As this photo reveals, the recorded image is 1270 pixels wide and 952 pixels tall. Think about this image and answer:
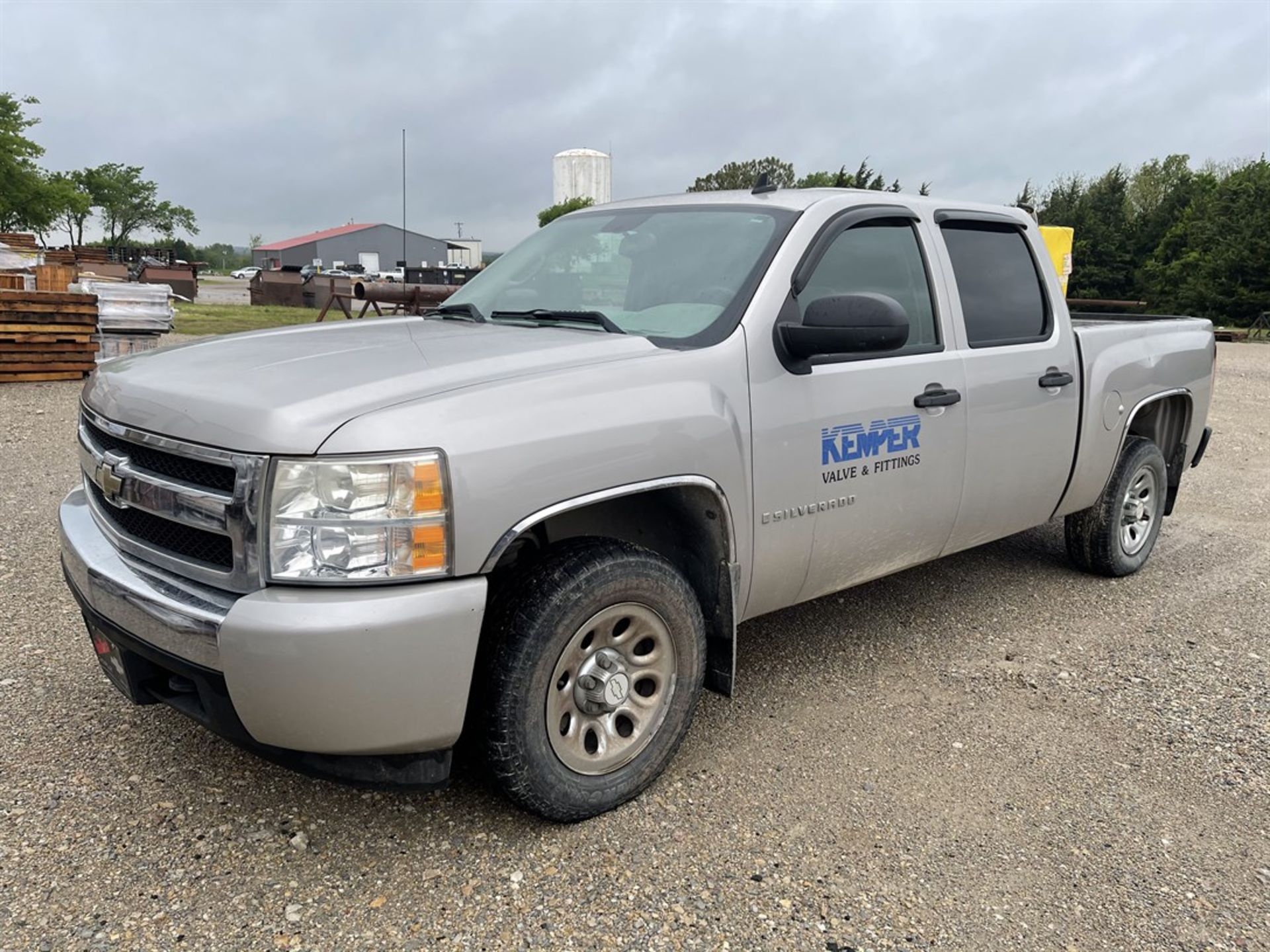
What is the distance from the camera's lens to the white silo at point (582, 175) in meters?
44.7

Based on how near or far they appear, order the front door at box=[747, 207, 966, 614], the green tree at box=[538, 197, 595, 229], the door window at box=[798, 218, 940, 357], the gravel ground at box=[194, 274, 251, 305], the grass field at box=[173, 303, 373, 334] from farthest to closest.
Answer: the green tree at box=[538, 197, 595, 229], the gravel ground at box=[194, 274, 251, 305], the grass field at box=[173, 303, 373, 334], the door window at box=[798, 218, 940, 357], the front door at box=[747, 207, 966, 614]

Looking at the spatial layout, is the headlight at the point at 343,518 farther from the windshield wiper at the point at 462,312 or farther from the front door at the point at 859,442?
the windshield wiper at the point at 462,312

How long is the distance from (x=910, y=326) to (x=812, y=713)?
1.52 meters

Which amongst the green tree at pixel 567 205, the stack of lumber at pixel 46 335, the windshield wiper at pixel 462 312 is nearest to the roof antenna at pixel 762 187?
the windshield wiper at pixel 462 312

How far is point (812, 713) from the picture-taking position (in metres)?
3.60

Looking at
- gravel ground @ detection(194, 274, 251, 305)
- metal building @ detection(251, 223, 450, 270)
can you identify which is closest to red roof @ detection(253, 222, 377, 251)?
metal building @ detection(251, 223, 450, 270)

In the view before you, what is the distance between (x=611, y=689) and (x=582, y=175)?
45030 mm

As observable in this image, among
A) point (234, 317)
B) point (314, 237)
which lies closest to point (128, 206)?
point (314, 237)

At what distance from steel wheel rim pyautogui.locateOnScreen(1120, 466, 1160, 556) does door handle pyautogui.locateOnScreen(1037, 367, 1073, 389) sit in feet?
3.56

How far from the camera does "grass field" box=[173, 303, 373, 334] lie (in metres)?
19.4

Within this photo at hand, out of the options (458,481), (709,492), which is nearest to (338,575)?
(458,481)

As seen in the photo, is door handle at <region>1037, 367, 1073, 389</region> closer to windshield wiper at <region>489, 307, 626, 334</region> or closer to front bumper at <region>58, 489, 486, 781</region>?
windshield wiper at <region>489, 307, 626, 334</region>

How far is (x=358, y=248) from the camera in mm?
105625

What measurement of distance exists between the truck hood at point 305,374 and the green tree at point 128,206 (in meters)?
84.6
